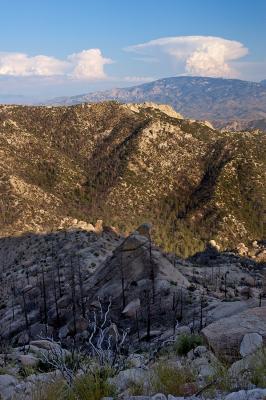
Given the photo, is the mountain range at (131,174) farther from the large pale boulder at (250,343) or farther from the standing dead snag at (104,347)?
the large pale boulder at (250,343)

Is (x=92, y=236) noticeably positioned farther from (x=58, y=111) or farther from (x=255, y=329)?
(x=58, y=111)

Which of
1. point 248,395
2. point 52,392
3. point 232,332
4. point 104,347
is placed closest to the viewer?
point 248,395

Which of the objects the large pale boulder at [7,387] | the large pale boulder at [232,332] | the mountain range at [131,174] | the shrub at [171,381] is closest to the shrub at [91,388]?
the shrub at [171,381]

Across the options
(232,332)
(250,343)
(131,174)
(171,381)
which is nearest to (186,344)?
(232,332)

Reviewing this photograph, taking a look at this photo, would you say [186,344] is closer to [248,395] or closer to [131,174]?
[248,395]

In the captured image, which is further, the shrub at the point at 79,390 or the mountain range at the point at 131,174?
the mountain range at the point at 131,174

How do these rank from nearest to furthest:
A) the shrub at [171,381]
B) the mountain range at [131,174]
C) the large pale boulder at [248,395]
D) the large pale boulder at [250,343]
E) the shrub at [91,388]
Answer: the large pale boulder at [248,395]
the shrub at [91,388]
the shrub at [171,381]
the large pale boulder at [250,343]
the mountain range at [131,174]

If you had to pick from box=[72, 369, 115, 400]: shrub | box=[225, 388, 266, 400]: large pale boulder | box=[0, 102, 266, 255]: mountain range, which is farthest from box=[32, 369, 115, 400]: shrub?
box=[0, 102, 266, 255]: mountain range

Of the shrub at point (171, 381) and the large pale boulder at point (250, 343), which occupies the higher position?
the shrub at point (171, 381)

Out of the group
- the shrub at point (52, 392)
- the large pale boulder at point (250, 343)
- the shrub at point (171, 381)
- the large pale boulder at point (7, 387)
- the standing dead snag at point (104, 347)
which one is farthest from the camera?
the large pale boulder at point (250, 343)
